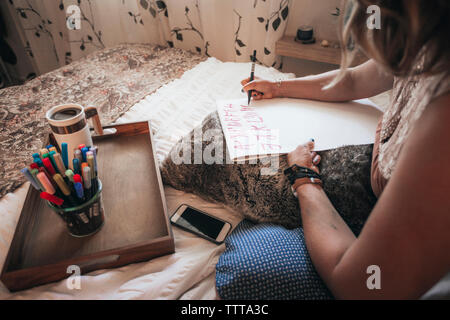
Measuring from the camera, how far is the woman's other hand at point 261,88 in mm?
881

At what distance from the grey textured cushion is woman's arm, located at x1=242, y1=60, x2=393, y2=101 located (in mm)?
242

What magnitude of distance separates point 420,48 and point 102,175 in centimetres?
71

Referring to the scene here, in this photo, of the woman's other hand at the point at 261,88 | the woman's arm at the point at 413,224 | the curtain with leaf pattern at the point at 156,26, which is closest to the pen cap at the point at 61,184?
the woman's arm at the point at 413,224

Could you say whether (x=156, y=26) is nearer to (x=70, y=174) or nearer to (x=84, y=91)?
(x=84, y=91)

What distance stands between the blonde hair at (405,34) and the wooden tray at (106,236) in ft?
1.62

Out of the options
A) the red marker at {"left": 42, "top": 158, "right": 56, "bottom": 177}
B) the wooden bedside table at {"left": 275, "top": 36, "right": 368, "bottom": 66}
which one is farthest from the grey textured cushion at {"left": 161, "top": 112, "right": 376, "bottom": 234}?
the wooden bedside table at {"left": 275, "top": 36, "right": 368, "bottom": 66}

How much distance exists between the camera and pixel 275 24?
4.74ft

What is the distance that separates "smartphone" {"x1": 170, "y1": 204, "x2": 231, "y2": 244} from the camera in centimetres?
63

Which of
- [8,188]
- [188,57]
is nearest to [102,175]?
[8,188]

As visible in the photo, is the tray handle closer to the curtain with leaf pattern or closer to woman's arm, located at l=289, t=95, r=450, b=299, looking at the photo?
woman's arm, located at l=289, t=95, r=450, b=299

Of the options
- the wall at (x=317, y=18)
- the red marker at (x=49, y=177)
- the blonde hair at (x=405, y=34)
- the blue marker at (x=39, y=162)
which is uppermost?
the blonde hair at (x=405, y=34)

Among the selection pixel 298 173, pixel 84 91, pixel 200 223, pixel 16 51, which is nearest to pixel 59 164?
pixel 200 223

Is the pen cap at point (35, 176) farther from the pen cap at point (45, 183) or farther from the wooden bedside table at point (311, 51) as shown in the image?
the wooden bedside table at point (311, 51)
